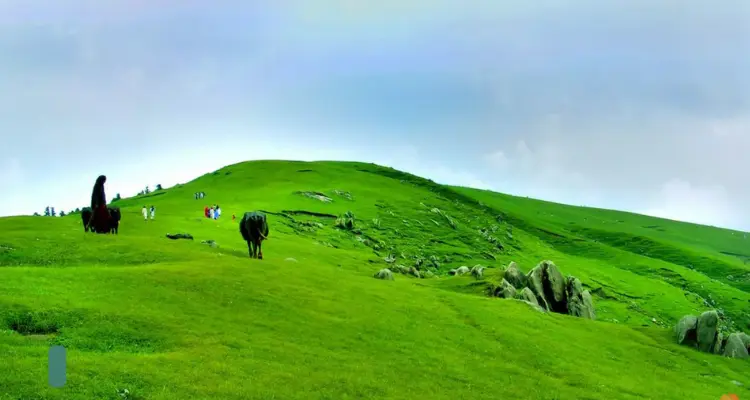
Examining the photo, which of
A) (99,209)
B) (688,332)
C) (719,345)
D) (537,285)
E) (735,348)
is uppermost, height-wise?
(99,209)

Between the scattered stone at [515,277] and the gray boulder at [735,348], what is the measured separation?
21.6 meters

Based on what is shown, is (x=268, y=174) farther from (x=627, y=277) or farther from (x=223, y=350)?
(x=223, y=350)

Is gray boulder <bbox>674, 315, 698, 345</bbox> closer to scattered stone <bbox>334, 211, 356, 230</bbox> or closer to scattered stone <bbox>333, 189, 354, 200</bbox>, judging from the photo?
scattered stone <bbox>334, 211, 356, 230</bbox>

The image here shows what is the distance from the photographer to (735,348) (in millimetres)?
52562

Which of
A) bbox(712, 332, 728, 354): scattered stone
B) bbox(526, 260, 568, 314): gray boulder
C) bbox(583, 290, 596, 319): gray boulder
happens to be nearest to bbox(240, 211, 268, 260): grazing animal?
bbox(526, 260, 568, 314): gray boulder

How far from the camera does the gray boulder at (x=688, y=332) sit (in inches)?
2141

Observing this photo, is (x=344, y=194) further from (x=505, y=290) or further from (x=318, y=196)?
(x=505, y=290)

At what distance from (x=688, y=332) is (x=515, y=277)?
19.1 m

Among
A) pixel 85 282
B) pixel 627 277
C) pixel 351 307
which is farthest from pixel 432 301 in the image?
pixel 627 277

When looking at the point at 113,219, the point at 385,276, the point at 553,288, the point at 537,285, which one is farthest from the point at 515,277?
the point at 113,219

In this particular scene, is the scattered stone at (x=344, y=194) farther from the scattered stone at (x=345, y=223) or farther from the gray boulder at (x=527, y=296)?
the gray boulder at (x=527, y=296)

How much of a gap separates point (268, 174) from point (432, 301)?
→ 132m

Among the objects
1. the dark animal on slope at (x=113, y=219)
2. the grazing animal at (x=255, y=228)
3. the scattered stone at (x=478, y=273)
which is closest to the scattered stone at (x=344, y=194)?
the scattered stone at (x=478, y=273)

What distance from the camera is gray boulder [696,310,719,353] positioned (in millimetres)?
53125
